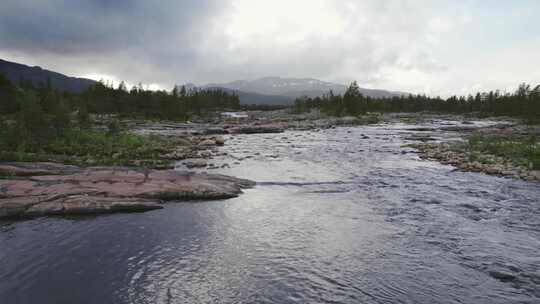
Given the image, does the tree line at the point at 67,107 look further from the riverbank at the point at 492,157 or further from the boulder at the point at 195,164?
the riverbank at the point at 492,157

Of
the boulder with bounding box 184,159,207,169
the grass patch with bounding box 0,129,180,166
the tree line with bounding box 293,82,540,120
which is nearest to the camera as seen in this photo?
the grass patch with bounding box 0,129,180,166

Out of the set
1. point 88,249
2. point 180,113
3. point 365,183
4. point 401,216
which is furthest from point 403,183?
point 180,113

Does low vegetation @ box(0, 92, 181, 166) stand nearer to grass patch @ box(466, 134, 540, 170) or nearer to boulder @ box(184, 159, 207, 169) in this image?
boulder @ box(184, 159, 207, 169)

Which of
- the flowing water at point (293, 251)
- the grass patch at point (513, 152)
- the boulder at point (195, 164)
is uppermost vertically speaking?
the grass patch at point (513, 152)

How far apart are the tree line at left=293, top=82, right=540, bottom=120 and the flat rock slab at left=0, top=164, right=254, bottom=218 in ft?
249

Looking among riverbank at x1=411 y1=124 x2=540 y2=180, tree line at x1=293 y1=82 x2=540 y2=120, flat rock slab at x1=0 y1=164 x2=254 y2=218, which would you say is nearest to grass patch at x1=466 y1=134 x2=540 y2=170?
riverbank at x1=411 y1=124 x2=540 y2=180

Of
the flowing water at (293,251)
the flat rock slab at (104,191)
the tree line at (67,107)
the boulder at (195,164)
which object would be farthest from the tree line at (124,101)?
the flowing water at (293,251)

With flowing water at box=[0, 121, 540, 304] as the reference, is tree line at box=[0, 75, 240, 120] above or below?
above

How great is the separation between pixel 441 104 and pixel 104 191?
153796mm

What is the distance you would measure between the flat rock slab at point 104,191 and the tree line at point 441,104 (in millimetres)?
75971

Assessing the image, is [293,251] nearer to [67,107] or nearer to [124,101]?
[67,107]

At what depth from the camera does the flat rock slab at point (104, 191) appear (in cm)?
1265

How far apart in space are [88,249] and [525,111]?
3865 inches

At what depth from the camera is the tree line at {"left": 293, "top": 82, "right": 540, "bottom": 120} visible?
88.3 m
